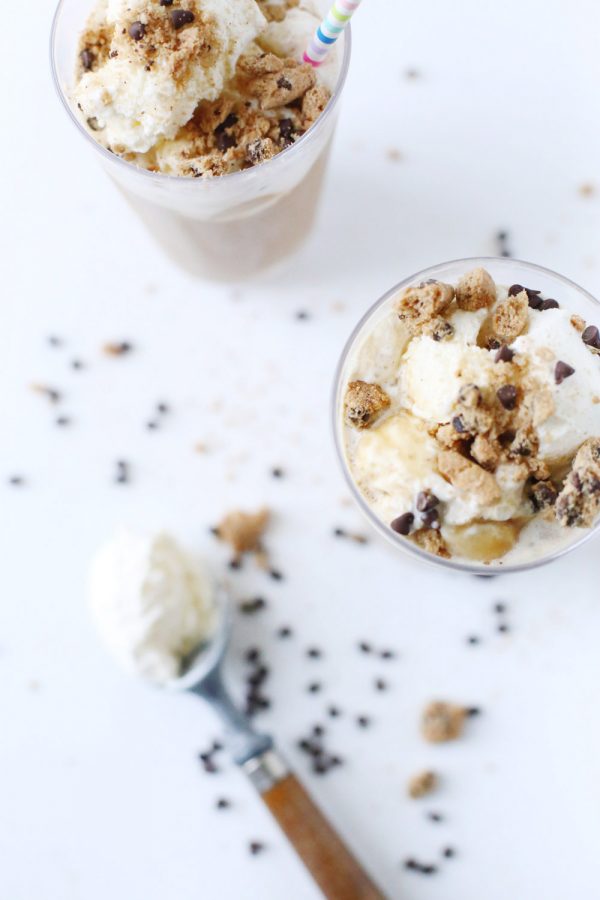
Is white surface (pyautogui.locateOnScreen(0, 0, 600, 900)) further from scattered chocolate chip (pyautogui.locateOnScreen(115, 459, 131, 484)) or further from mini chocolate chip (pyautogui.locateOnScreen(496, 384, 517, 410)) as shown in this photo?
mini chocolate chip (pyautogui.locateOnScreen(496, 384, 517, 410))

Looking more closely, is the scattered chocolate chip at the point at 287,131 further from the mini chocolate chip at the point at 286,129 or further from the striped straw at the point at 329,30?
the striped straw at the point at 329,30

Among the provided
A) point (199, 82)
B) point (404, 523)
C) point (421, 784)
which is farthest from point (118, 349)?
point (421, 784)

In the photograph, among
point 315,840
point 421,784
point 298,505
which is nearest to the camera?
point 315,840

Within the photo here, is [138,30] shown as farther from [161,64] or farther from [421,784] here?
[421,784]

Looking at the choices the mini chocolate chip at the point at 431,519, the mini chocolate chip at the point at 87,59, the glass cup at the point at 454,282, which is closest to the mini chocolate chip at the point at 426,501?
the mini chocolate chip at the point at 431,519

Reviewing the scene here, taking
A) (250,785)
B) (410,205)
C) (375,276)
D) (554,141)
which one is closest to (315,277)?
(375,276)

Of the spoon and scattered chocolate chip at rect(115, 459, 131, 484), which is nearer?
the spoon

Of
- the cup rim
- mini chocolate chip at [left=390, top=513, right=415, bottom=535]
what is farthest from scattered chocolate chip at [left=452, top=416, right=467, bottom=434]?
the cup rim
